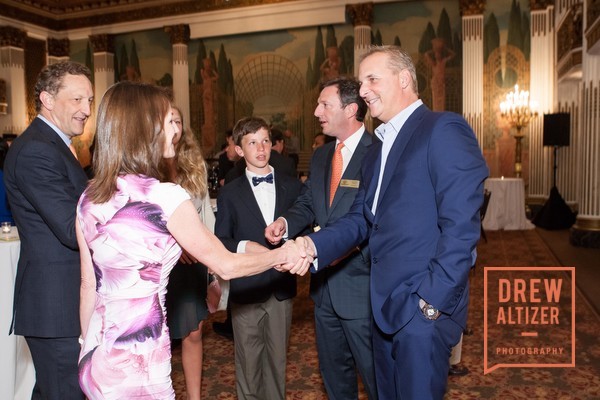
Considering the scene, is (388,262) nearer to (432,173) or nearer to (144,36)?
(432,173)

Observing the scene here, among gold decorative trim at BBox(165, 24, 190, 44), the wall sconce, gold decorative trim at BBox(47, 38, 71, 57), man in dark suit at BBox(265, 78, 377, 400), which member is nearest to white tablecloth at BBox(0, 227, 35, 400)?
man in dark suit at BBox(265, 78, 377, 400)

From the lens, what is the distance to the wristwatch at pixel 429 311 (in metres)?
1.98

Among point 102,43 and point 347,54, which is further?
point 102,43

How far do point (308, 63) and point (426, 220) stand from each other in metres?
12.2

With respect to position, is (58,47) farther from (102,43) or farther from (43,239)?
(43,239)

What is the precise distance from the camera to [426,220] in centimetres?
211

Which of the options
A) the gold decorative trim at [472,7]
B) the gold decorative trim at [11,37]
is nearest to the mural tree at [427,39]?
the gold decorative trim at [472,7]

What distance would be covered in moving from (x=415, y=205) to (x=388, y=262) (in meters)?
0.27

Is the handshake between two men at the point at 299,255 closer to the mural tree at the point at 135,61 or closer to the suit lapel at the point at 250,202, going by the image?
the suit lapel at the point at 250,202

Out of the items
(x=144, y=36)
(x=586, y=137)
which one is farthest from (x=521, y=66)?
(x=144, y=36)

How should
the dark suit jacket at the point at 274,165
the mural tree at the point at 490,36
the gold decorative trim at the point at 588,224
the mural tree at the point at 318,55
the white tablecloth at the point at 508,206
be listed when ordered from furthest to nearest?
the mural tree at the point at 318,55
the mural tree at the point at 490,36
the white tablecloth at the point at 508,206
the gold decorative trim at the point at 588,224
the dark suit jacket at the point at 274,165

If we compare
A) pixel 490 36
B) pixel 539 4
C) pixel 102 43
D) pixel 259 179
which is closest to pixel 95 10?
pixel 102 43

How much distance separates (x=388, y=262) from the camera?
2.20 metres

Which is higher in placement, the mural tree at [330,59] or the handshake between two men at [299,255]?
the mural tree at [330,59]
